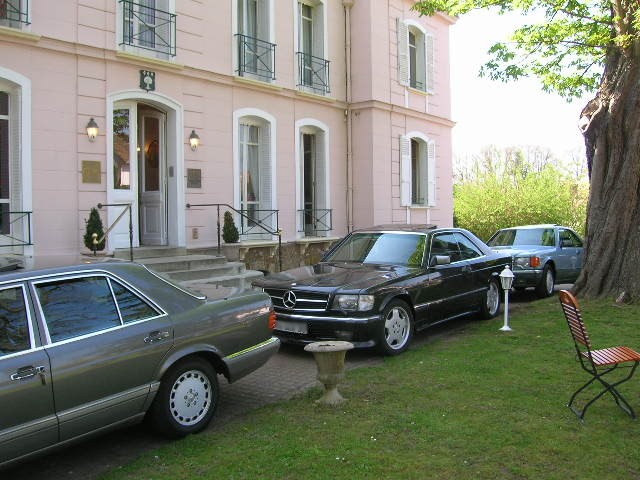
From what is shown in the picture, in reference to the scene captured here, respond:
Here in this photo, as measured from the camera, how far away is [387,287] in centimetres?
788

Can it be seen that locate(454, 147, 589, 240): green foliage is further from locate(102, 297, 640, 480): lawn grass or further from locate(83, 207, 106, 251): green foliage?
locate(102, 297, 640, 480): lawn grass

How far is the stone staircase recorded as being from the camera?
11.2 metres

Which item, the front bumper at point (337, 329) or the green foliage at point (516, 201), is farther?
the green foliage at point (516, 201)

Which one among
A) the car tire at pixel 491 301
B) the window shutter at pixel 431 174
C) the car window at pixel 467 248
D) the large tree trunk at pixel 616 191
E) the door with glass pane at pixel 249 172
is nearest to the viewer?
the car window at pixel 467 248

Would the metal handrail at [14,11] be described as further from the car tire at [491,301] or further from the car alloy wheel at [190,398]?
the car tire at [491,301]

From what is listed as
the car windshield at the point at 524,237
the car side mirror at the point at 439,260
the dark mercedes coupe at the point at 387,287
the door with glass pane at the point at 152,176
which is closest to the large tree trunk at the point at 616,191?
the dark mercedes coupe at the point at 387,287

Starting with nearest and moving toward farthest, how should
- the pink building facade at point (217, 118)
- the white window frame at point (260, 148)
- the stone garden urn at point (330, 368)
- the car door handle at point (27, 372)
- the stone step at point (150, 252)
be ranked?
the car door handle at point (27, 372), the stone garden urn at point (330, 368), the pink building facade at point (217, 118), the stone step at point (150, 252), the white window frame at point (260, 148)

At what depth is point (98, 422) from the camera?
Answer: 177 inches

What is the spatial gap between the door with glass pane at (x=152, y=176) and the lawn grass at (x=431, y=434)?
7314mm

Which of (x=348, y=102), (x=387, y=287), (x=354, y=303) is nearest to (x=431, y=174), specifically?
(x=348, y=102)

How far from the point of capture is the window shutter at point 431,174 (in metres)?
20.0

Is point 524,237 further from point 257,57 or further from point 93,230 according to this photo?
point 93,230

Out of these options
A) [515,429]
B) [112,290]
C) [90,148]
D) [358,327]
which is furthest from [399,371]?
[90,148]

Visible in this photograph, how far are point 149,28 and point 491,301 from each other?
8428 millimetres
